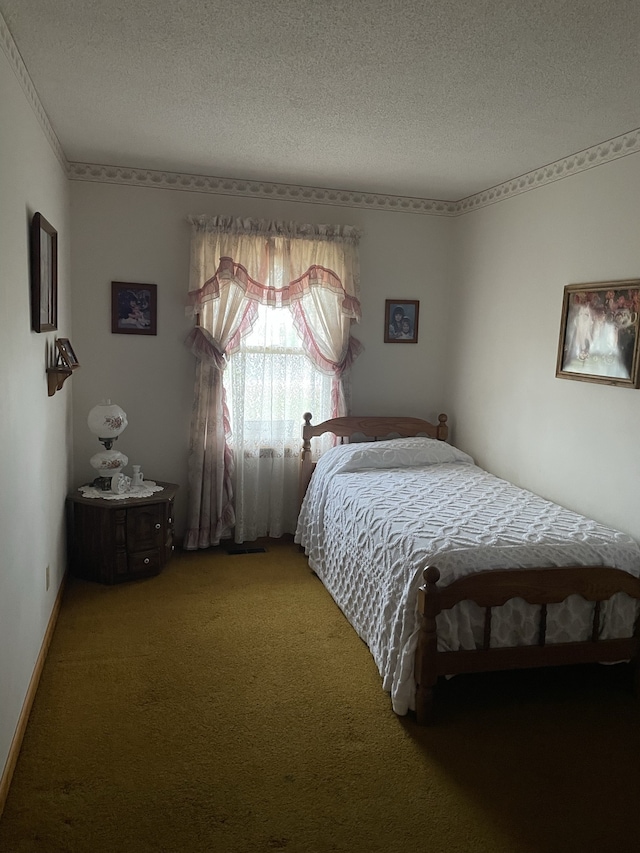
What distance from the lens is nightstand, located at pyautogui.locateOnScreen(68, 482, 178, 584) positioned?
3.79m

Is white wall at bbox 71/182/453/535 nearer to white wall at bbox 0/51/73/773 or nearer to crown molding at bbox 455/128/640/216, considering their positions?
crown molding at bbox 455/128/640/216

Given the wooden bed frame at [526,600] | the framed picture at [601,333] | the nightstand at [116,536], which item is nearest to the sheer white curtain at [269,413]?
the nightstand at [116,536]

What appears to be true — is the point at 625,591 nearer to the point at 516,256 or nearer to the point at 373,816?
the point at 373,816

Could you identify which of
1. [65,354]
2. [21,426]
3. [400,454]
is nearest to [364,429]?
[400,454]

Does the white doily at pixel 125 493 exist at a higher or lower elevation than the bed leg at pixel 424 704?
higher

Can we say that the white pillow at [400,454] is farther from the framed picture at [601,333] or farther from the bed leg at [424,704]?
the bed leg at [424,704]

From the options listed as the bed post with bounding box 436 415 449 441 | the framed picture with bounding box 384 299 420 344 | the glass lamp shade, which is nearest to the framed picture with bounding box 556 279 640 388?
the bed post with bounding box 436 415 449 441

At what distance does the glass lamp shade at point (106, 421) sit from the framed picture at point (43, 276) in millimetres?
764

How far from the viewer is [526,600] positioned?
2.61m

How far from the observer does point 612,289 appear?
325 cm

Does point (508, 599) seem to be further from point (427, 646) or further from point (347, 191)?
point (347, 191)

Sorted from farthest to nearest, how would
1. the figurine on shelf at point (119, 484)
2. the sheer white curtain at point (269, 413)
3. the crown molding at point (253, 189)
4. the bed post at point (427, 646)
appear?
the sheer white curtain at point (269, 413) → the crown molding at point (253, 189) → the figurine on shelf at point (119, 484) → the bed post at point (427, 646)

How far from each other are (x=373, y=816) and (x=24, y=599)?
1.49 m

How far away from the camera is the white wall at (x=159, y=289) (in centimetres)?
414
